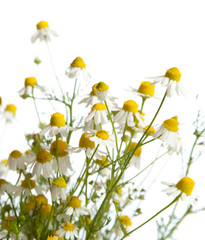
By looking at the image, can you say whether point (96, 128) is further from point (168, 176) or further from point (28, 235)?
point (168, 176)

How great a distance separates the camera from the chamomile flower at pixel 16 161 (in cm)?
61

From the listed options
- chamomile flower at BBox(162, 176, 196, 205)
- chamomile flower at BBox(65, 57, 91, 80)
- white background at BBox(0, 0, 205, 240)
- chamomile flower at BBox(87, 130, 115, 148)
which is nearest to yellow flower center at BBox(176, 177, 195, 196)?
chamomile flower at BBox(162, 176, 196, 205)

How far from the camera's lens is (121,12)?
121cm

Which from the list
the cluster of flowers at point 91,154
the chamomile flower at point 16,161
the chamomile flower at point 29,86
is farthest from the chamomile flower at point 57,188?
the chamomile flower at point 29,86

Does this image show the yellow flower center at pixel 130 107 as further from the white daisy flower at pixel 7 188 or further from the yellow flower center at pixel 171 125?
the white daisy flower at pixel 7 188

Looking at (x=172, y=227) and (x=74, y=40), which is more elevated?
(x=74, y=40)

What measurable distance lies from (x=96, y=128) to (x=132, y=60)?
2.25ft

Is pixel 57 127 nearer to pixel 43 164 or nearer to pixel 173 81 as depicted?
pixel 43 164

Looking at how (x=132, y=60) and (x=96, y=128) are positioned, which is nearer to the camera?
(x=96, y=128)

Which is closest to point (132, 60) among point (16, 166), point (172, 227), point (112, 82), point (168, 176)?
point (112, 82)

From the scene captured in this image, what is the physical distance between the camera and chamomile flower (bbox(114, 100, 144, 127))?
0.53 meters

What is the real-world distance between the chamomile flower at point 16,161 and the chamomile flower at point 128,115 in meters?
0.18

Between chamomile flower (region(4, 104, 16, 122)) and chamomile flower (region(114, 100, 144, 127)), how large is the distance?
22.0 inches

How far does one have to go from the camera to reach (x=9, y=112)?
104 centimetres
